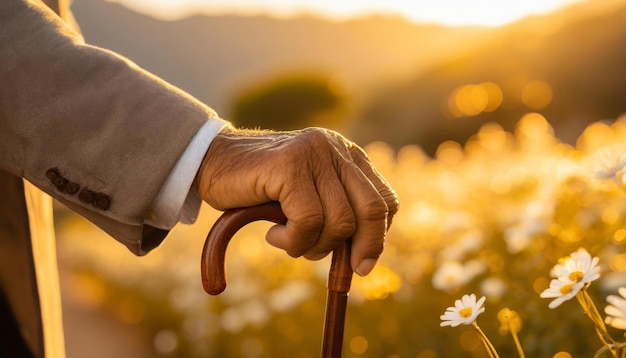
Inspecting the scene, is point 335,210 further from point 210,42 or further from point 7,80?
point 210,42

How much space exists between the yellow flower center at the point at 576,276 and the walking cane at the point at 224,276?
0.40 metres

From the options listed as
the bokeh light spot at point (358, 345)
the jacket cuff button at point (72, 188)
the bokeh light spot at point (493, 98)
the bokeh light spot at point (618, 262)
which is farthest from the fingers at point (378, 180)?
the bokeh light spot at point (493, 98)

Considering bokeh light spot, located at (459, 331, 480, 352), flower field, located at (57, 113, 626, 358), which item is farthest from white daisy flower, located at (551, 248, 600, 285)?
bokeh light spot, located at (459, 331, 480, 352)

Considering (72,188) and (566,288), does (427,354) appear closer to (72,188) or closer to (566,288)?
(566,288)

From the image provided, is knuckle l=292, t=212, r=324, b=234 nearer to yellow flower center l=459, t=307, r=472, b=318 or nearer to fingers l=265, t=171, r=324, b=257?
fingers l=265, t=171, r=324, b=257

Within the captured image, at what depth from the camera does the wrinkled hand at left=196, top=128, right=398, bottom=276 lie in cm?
115

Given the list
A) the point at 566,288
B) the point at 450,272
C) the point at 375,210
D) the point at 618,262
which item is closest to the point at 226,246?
the point at 375,210

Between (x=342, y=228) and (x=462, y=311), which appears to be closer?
(x=342, y=228)

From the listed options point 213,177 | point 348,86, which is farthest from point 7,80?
point 348,86

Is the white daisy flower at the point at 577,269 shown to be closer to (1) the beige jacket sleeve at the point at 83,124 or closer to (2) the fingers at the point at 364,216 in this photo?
(2) the fingers at the point at 364,216

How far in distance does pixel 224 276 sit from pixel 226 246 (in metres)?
0.05

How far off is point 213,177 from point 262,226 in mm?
5523

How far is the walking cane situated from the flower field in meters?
0.35

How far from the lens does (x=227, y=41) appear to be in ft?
255
